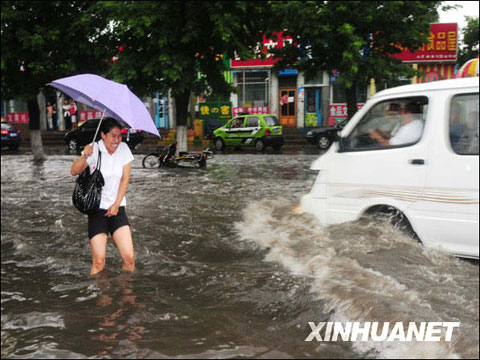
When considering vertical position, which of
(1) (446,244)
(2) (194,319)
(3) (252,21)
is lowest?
(2) (194,319)

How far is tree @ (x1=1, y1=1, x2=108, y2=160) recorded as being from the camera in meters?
16.3

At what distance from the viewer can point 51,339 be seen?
410cm

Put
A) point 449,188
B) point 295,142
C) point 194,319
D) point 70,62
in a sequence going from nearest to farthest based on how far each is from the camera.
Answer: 1. point 194,319
2. point 449,188
3. point 70,62
4. point 295,142

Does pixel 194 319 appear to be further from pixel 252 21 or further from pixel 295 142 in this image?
pixel 295 142

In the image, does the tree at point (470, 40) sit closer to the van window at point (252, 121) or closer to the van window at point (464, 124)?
the van window at point (252, 121)

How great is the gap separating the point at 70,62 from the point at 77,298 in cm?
1285

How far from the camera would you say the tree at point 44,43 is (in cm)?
1627

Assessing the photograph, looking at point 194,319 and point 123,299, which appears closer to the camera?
point 194,319

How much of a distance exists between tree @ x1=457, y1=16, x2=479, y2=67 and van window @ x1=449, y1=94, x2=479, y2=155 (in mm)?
33917

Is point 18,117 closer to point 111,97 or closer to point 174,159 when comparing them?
point 174,159

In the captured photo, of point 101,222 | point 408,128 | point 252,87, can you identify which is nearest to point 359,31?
point 408,128

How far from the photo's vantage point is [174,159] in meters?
16.5

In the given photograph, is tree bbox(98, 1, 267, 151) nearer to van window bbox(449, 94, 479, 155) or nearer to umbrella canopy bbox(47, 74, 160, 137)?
umbrella canopy bbox(47, 74, 160, 137)

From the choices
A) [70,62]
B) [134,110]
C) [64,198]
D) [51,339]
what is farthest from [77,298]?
[70,62]
